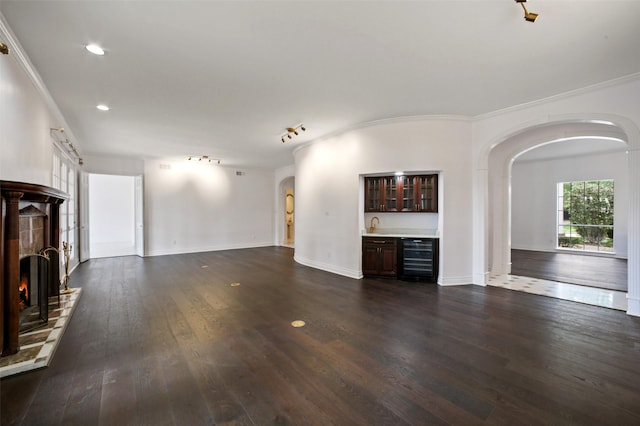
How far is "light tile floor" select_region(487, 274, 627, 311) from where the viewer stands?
4.07 metres

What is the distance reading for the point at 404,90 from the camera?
3842mm

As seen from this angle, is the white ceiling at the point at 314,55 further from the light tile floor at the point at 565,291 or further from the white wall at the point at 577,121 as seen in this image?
the light tile floor at the point at 565,291

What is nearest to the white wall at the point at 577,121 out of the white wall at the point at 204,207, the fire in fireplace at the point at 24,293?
the fire in fireplace at the point at 24,293

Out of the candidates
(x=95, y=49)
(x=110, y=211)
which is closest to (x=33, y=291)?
(x=95, y=49)

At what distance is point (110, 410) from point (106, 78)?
3579mm

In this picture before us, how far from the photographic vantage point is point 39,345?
2.65 meters

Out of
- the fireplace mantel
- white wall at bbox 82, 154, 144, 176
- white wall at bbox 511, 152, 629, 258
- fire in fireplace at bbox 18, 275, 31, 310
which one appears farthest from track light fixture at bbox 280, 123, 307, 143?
white wall at bbox 511, 152, 629, 258

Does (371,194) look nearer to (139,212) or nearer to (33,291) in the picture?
(33,291)

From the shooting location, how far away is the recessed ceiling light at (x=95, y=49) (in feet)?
→ 8.96

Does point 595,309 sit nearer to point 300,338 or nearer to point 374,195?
point 374,195

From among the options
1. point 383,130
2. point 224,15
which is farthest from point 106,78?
point 383,130

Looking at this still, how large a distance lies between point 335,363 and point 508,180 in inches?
218

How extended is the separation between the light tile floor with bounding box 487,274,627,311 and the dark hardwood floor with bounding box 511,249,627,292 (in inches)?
14.4

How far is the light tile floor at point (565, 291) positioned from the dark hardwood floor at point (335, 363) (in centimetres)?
37
